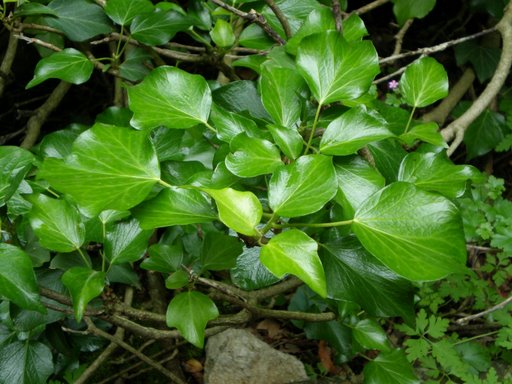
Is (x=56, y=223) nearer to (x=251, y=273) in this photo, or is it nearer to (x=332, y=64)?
(x=251, y=273)

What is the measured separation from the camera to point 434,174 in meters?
0.68

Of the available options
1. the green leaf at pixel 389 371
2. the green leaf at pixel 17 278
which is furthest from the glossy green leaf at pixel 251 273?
the green leaf at pixel 389 371

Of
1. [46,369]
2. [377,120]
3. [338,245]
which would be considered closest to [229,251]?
[338,245]

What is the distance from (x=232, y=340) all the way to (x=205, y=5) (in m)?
0.86

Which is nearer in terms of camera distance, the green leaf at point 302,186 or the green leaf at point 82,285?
the green leaf at point 302,186

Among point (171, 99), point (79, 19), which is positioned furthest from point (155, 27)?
point (171, 99)

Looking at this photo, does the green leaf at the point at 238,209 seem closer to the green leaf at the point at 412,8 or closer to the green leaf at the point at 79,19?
the green leaf at the point at 79,19

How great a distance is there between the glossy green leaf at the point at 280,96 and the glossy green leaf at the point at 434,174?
157 mm

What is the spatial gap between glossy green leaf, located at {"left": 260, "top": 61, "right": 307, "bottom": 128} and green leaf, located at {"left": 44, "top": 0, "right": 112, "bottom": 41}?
23.5 inches

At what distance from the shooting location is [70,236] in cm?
74

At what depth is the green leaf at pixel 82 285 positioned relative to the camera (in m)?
0.67

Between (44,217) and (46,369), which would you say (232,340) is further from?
(44,217)

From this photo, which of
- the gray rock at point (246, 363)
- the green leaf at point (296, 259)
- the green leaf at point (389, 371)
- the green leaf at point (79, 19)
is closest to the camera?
the green leaf at point (296, 259)

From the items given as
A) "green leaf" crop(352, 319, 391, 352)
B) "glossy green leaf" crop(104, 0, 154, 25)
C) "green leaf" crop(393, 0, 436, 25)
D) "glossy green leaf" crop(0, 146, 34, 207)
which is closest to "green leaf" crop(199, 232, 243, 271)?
"glossy green leaf" crop(0, 146, 34, 207)
